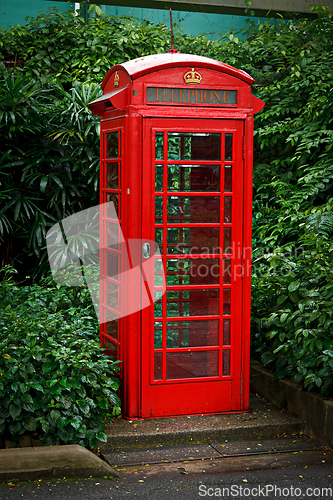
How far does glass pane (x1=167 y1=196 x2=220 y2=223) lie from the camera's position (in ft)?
13.8

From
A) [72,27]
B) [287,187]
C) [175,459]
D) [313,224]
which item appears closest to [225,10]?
[72,27]

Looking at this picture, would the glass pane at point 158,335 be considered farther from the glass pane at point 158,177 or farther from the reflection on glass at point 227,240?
the glass pane at point 158,177

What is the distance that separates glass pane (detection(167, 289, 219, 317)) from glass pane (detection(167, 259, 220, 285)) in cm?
8

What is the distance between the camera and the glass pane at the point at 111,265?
14.2 feet

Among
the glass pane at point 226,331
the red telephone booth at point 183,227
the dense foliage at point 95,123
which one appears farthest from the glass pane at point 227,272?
the dense foliage at point 95,123

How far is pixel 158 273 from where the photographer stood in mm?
4176

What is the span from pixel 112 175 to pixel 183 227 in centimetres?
76

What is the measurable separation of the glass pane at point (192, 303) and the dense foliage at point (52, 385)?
2.10 ft

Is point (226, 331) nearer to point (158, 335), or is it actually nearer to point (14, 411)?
point (158, 335)

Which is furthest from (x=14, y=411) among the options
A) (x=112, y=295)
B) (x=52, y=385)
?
(x=112, y=295)

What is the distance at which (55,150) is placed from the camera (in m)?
6.79

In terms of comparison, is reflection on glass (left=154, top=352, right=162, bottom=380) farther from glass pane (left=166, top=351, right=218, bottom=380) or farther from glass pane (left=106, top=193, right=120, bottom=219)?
glass pane (left=106, top=193, right=120, bottom=219)

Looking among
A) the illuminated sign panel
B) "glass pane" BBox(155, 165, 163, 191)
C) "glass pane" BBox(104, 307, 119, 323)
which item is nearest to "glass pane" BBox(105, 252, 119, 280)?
"glass pane" BBox(104, 307, 119, 323)

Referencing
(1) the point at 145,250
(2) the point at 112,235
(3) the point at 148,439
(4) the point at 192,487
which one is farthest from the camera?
(2) the point at 112,235
